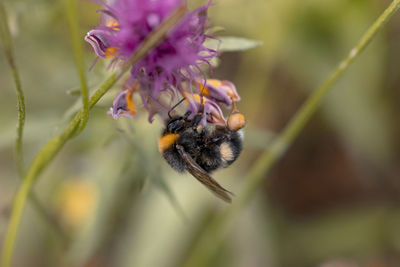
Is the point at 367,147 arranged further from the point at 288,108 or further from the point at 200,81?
the point at 200,81

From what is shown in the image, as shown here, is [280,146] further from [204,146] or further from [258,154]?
[258,154]

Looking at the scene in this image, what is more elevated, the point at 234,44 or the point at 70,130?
the point at 234,44

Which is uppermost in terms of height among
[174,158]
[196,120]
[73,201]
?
[196,120]

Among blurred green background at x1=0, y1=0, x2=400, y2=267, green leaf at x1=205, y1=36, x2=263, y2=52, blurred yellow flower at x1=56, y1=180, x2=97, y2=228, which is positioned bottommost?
blurred yellow flower at x1=56, y1=180, x2=97, y2=228

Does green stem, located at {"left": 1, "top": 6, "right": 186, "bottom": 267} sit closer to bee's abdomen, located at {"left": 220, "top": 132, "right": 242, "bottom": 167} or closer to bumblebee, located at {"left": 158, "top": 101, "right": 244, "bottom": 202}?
bumblebee, located at {"left": 158, "top": 101, "right": 244, "bottom": 202}

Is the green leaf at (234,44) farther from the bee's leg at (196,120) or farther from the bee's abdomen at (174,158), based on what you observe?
the bee's abdomen at (174,158)

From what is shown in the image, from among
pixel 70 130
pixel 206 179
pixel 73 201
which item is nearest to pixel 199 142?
pixel 206 179

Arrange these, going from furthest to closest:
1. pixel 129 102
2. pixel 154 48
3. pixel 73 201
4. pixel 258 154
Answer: pixel 258 154 < pixel 73 201 < pixel 129 102 < pixel 154 48

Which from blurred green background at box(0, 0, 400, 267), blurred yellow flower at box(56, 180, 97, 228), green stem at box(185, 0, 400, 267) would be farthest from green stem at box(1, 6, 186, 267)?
blurred yellow flower at box(56, 180, 97, 228)
